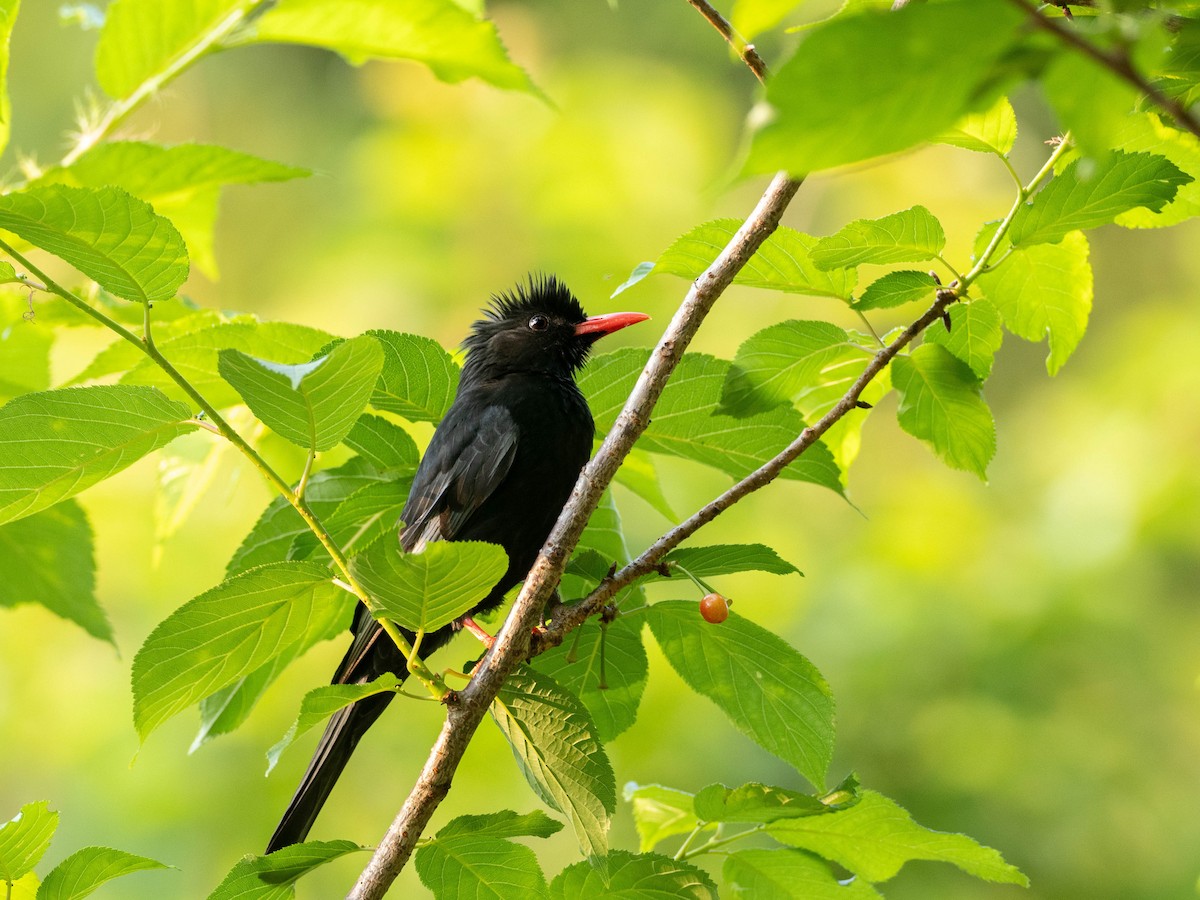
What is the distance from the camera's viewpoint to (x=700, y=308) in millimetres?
1726

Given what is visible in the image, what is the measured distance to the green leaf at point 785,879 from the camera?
178cm

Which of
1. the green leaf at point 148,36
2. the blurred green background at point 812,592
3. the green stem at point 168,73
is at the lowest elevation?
the blurred green background at point 812,592

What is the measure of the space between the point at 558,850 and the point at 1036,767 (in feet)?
9.33

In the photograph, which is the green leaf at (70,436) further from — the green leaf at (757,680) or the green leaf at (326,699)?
the green leaf at (757,680)

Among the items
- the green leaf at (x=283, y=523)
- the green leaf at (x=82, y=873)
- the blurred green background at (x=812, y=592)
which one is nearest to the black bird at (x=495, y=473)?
the green leaf at (x=283, y=523)

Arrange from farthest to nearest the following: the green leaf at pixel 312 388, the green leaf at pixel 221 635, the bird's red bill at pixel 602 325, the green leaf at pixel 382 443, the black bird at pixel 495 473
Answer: the bird's red bill at pixel 602 325
the black bird at pixel 495 473
the green leaf at pixel 382 443
the green leaf at pixel 221 635
the green leaf at pixel 312 388

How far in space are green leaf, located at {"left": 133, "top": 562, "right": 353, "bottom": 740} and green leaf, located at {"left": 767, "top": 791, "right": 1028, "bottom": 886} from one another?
0.83 metres

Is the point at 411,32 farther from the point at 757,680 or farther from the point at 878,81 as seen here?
the point at 878,81

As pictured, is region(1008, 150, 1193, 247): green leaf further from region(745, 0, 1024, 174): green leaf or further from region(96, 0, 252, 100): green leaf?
region(96, 0, 252, 100): green leaf

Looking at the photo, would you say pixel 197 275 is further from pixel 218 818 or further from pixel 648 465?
pixel 648 465

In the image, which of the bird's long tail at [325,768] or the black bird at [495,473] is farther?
the black bird at [495,473]

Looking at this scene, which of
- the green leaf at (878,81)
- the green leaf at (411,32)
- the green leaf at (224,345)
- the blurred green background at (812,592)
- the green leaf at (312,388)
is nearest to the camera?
the green leaf at (878,81)

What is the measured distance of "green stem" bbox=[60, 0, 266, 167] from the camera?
2.41 meters

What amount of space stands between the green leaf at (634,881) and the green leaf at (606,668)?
327mm
